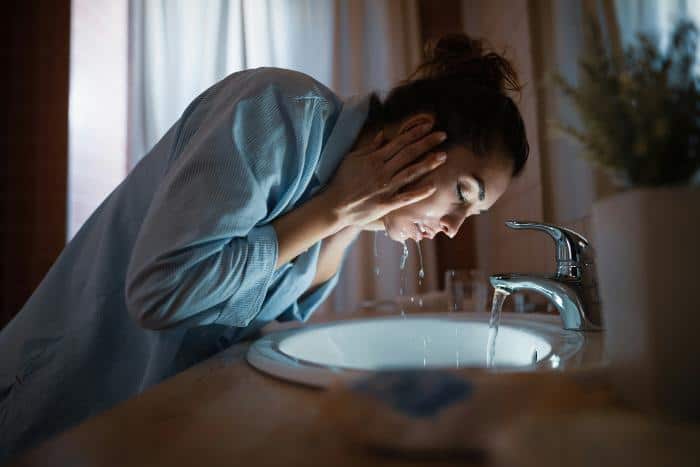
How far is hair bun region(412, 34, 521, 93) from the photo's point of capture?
0.85 meters

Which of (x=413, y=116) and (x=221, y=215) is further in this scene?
(x=413, y=116)

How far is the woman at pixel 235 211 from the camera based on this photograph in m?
0.55

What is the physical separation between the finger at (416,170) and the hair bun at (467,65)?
176 millimetres

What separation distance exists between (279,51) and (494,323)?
1.63 meters

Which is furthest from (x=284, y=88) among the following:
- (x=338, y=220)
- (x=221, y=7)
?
(x=221, y=7)

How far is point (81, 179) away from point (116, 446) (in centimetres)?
219

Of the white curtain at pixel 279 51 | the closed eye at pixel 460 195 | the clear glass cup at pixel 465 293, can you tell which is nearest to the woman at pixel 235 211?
the closed eye at pixel 460 195

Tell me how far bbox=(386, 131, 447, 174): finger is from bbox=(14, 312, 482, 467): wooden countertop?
1.49 ft

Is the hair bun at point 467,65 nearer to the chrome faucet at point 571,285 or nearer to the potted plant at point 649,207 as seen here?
the chrome faucet at point 571,285

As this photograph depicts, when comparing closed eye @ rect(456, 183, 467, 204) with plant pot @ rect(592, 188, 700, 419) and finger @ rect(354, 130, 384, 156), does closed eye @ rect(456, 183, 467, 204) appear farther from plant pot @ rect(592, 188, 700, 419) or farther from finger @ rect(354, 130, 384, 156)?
plant pot @ rect(592, 188, 700, 419)

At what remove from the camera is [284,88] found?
2.17ft

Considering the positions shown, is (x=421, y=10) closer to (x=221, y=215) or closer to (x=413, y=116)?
(x=413, y=116)

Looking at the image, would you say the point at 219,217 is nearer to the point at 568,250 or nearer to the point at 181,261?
the point at 181,261

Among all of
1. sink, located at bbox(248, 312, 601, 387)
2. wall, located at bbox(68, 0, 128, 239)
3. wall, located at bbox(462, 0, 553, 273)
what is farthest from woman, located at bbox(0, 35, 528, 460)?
wall, located at bbox(68, 0, 128, 239)
